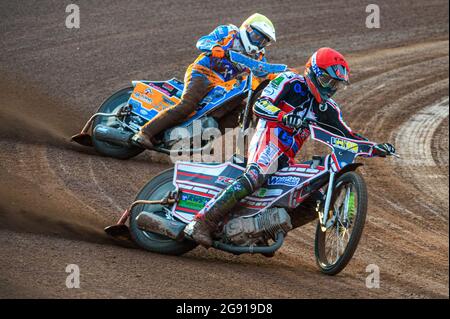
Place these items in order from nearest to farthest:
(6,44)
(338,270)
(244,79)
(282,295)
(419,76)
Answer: (282,295)
(338,270)
(244,79)
(6,44)
(419,76)

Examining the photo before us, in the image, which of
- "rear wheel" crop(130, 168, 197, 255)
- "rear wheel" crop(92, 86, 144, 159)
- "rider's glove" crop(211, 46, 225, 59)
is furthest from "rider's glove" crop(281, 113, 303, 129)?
"rear wheel" crop(92, 86, 144, 159)

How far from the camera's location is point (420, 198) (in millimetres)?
11922

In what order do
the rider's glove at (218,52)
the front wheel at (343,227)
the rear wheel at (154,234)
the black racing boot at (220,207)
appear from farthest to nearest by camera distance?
the rider's glove at (218,52) → the rear wheel at (154,234) → the black racing boot at (220,207) → the front wheel at (343,227)

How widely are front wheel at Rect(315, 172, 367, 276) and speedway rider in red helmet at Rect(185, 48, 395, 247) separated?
1.50 feet

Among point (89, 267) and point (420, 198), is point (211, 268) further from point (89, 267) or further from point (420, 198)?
point (420, 198)

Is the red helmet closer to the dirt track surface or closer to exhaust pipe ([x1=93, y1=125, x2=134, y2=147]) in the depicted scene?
the dirt track surface

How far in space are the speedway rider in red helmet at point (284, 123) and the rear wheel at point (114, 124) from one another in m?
3.52

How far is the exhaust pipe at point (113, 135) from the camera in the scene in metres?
11.2

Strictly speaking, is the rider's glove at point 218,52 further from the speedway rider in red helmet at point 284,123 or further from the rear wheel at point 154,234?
the rear wheel at point 154,234

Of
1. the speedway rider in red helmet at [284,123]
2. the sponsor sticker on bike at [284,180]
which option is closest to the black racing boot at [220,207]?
the speedway rider in red helmet at [284,123]

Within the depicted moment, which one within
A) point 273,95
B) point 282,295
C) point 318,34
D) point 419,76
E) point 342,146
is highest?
point 318,34

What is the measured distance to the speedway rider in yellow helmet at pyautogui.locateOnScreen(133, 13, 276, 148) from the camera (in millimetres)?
10867

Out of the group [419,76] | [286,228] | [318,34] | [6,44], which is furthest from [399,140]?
[6,44]

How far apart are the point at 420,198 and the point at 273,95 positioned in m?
4.53
